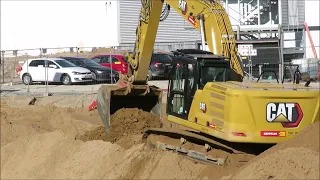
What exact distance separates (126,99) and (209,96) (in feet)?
11.6

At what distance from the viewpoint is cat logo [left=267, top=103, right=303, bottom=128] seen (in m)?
7.98

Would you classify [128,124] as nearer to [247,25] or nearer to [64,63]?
[64,63]

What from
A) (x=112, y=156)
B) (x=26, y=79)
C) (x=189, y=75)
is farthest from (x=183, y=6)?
(x=26, y=79)

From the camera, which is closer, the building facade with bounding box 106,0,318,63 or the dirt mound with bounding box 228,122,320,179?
the dirt mound with bounding box 228,122,320,179

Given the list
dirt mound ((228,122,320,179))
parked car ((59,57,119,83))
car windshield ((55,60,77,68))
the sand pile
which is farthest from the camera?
car windshield ((55,60,77,68))

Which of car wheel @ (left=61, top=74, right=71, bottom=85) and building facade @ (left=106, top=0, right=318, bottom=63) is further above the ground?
building facade @ (left=106, top=0, right=318, bottom=63)

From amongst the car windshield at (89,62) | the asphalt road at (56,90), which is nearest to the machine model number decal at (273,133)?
the asphalt road at (56,90)

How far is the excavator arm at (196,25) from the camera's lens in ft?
36.5

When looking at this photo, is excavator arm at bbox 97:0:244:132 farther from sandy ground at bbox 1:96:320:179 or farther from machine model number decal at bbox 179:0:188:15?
sandy ground at bbox 1:96:320:179

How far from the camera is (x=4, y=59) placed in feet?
98.7

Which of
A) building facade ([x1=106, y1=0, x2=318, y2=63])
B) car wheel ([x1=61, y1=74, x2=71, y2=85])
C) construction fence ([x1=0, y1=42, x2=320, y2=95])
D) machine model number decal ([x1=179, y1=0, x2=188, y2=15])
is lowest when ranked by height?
car wheel ([x1=61, y1=74, x2=71, y2=85])

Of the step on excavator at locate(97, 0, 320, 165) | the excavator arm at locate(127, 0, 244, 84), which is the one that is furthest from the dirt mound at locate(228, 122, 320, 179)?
the excavator arm at locate(127, 0, 244, 84)

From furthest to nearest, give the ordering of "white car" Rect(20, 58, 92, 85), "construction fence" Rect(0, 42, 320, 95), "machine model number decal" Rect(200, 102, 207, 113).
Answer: "white car" Rect(20, 58, 92, 85) → "construction fence" Rect(0, 42, 320, 95) → "machine model number decal" Rect(200, 102, 207, 113)

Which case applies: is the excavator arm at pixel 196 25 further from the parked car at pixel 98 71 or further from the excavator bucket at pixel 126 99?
the parked car at pixel 98 71
